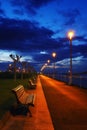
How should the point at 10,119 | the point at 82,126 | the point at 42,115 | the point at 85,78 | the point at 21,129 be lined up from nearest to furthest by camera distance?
the point at 21,129 → the point at 82,126 → the point at 10,119 → the point at 42,115 → the point at 85,78

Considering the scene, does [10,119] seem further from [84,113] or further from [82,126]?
[84,113]

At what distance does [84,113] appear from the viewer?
13.9 meters

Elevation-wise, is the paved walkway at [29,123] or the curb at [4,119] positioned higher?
the curb at [4,119]

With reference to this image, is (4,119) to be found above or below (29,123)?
above

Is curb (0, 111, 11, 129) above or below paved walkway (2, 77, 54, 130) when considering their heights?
above

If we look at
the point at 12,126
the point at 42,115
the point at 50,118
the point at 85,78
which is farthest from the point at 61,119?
the point at 85,78

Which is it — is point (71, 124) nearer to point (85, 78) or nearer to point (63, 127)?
point (63, 127)

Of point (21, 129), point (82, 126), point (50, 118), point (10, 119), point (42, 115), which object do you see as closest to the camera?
point (21, 129)

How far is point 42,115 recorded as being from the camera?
44.3ft

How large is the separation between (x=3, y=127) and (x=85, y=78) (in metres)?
22.8

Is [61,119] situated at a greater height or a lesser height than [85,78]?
lesser

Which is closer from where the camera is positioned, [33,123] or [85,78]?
[33,123]

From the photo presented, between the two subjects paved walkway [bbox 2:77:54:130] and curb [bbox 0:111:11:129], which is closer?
paved walkway [bbox 2:77:54:130]

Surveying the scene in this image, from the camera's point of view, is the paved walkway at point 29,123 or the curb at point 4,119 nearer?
the paved walkway at point 29,123
